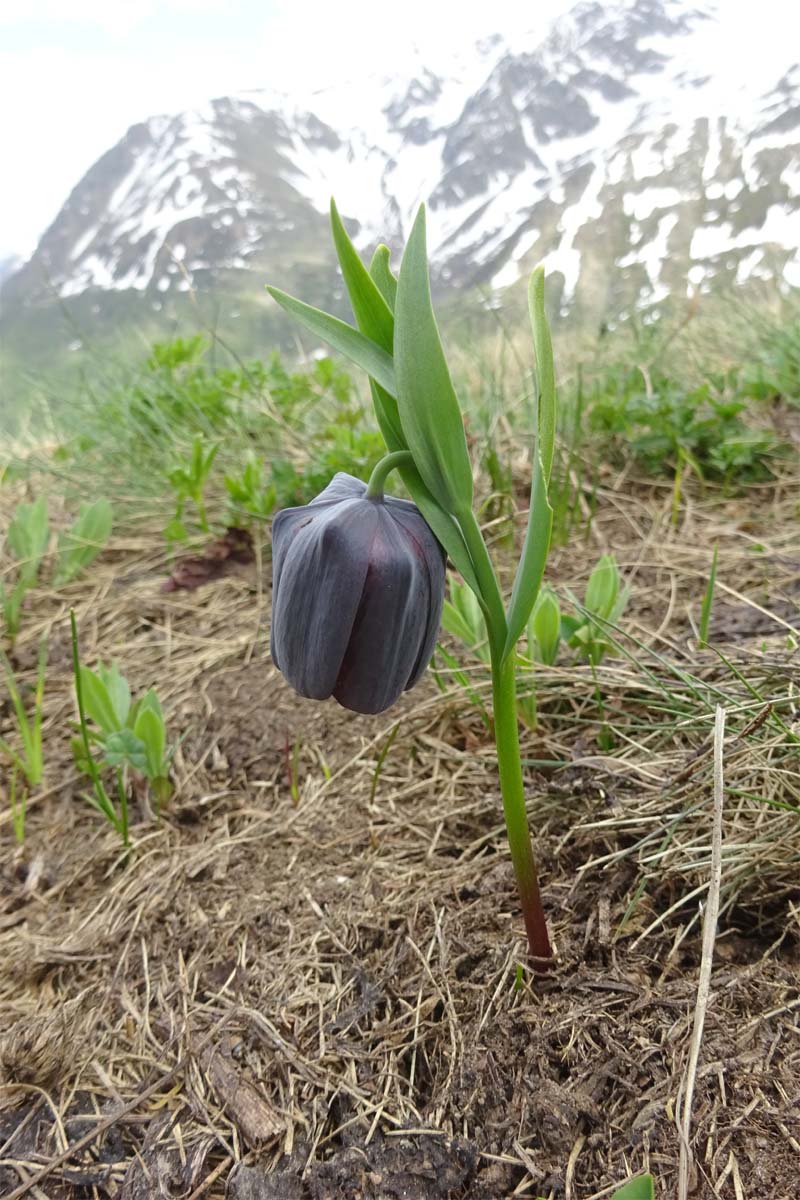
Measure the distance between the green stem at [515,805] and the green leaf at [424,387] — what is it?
19 centimetres

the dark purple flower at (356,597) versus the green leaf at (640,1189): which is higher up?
the dark purple flower at (356,597)

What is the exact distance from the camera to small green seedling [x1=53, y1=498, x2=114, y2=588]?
218 centimetres

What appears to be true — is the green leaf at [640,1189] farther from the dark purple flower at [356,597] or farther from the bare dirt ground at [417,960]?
the dark purple flower at [356,597]

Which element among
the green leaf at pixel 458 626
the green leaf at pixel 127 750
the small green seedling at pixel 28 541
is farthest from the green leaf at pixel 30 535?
the green leaf at pixel 458 626

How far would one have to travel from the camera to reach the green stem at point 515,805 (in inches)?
32.8

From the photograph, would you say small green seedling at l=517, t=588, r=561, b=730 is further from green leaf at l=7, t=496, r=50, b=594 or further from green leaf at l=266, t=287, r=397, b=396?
green leaf at l=7, t=496, r=50, b=594

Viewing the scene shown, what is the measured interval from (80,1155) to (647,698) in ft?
3.08

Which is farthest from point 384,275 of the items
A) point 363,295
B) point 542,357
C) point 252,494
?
point 252,494

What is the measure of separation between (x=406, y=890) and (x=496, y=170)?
167619 mm

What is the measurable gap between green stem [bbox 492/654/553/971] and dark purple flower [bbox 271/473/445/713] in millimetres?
88

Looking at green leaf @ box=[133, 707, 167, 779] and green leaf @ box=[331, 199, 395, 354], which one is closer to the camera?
green leaf @ box=[331, 199, 395, 354]

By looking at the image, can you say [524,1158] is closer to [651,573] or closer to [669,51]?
[651,573]

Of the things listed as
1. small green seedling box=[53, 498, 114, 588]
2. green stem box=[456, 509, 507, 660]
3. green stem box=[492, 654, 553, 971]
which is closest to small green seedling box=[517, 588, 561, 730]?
green stem box=[492, 654, 553, 971]

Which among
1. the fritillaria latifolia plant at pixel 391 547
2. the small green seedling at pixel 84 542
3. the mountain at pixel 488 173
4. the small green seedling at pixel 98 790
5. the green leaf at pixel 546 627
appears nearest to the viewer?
the fritillaria latifolia plant at pixel 391 547
